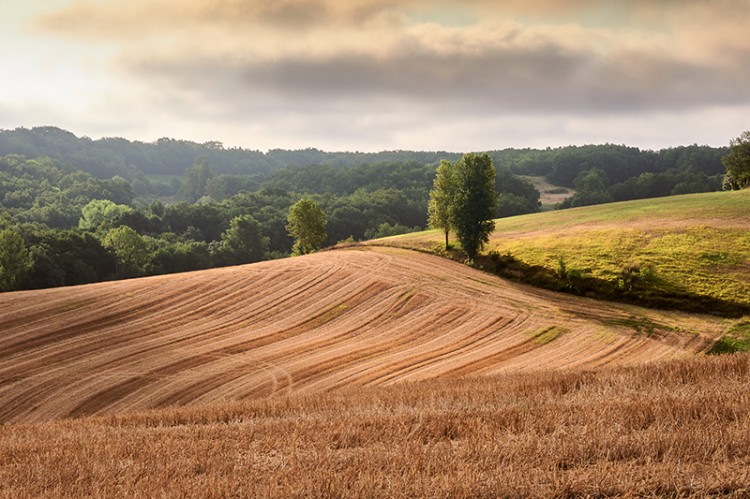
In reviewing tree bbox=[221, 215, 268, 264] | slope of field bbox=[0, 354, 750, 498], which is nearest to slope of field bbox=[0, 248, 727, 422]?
slope of field bbox=[0, 354, 750, 498]

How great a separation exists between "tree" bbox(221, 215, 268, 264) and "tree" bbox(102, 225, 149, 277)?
19.5 m

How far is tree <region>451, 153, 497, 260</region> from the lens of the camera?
1976 inches

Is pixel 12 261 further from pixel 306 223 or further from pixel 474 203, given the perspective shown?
pixel 474 203

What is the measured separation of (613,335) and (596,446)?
93.9 feet

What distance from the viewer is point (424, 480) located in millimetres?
6395

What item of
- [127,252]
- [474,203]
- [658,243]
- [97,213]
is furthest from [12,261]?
[97,213]

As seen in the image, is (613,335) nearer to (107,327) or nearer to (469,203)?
(469,203)

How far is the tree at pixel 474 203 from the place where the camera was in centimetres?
5019

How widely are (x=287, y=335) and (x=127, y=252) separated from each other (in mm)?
67493

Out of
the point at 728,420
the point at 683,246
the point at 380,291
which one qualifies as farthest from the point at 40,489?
the point at 683,246

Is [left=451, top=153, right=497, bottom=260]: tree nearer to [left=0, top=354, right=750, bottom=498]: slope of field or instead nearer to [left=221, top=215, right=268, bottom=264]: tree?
[left=0, top=354, right=750, bottom=498]: slope of field

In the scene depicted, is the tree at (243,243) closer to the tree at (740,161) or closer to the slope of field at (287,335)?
the slope of field at (287,335)

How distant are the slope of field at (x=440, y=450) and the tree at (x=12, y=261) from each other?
234ft

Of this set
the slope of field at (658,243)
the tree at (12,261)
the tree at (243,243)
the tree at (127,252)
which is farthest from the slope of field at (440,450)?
the tree at (243,243)
